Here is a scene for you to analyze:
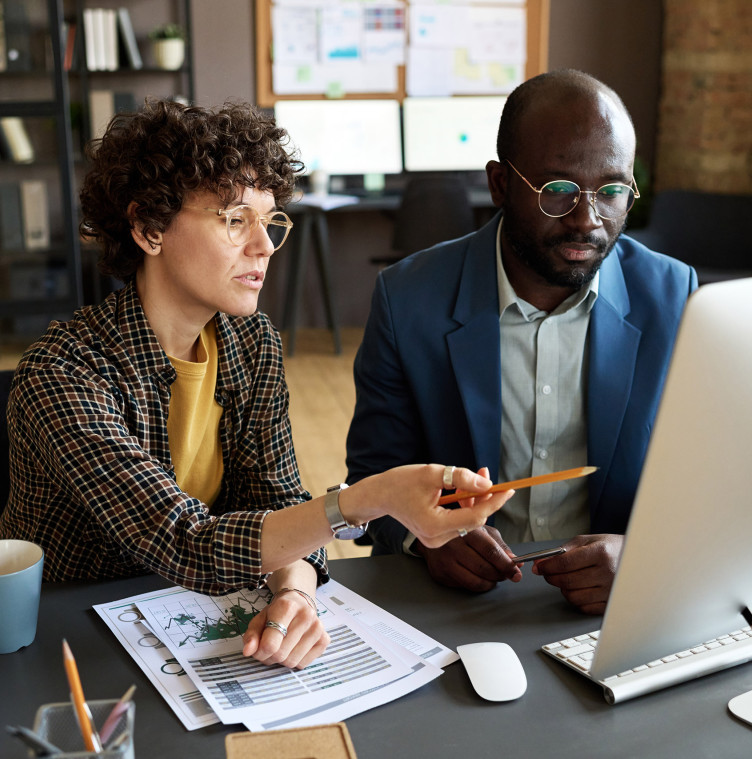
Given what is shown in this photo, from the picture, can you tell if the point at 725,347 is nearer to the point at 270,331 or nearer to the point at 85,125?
the point at 270,331

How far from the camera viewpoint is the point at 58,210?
5074 mm

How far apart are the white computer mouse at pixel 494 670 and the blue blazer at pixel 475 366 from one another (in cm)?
43

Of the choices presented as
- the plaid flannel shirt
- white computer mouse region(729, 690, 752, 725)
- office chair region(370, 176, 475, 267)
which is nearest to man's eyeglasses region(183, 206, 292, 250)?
the plaid flannel shirt

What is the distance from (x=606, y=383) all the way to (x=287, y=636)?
2.35 feet

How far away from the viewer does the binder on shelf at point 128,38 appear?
5.14 m

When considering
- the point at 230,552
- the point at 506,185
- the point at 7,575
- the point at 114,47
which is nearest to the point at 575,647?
the point at 230,552

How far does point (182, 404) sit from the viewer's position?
135cm

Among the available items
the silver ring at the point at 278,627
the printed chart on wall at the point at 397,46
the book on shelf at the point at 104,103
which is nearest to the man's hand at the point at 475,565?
the silver ring at the point at 278,627

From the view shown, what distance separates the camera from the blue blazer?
1532 millimetres

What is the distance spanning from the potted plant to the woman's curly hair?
410 centimetres

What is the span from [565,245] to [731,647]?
653mm

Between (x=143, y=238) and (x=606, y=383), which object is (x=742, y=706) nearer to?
(x=606, y=383)

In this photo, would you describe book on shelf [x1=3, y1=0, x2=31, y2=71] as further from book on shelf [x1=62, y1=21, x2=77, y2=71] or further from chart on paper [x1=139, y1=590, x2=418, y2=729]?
chart on paper [x1=139, y1=590, x2=418, y2=729]

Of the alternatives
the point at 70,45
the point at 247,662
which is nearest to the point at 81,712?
the point at 247,662
